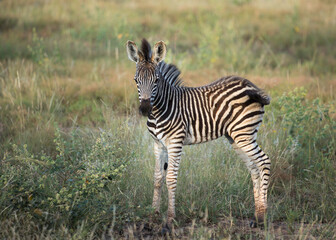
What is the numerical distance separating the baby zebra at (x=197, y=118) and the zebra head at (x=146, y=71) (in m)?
0.01

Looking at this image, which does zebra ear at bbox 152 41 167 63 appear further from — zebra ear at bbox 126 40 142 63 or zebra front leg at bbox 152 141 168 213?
zebra front leg at bbox 152 141 168 213

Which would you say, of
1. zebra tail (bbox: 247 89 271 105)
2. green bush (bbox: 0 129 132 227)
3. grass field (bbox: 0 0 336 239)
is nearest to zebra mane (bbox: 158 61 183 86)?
zebra tail (bbox: 247 89 271 105)

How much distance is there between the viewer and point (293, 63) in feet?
50.6

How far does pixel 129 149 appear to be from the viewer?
7758 millimetres

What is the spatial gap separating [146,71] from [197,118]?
1.02 metres

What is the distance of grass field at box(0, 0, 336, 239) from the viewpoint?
553cm

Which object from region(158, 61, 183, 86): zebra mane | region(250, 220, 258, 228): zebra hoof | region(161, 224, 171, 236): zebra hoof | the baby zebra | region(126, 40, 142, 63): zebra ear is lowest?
region(161, 224, 171, 236): zebra hoof

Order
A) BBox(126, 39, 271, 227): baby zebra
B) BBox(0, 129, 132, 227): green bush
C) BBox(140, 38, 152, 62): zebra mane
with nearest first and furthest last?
1. BBox(0, 129, 132, 227): green bush
2. BBox(140, 38, 152, 62): zebra mane
3. BBox(126, 39, 271, 227): baby zebra

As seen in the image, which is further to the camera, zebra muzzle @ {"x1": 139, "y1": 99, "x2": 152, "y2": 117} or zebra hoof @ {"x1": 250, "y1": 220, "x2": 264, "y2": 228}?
zebra hoof @ {"x1": 250, "y1": 220, "x2": 264, "y2": 228}

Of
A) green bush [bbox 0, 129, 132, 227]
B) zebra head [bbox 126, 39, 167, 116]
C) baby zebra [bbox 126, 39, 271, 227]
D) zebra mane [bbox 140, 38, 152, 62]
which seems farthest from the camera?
baby zebra [bbox 126, 39, 271, 227]

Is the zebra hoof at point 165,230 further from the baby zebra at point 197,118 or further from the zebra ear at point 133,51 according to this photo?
the zebra ear at point 133,51

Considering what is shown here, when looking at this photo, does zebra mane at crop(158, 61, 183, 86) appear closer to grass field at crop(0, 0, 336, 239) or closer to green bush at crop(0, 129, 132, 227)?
grass field at crop(0, 0, 336, 239)

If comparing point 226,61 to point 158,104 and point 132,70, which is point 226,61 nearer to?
point 132,70

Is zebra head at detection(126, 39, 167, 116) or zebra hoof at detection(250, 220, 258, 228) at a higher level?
zebra head at detection(126, 39, 167, 116)
